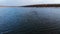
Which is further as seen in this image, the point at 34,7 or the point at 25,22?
the point at 34,7

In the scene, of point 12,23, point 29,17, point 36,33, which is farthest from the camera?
point 29,17

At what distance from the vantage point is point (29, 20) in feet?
2.90

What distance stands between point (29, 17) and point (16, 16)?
0.37ft

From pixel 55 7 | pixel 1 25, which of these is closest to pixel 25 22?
pixel 1 25

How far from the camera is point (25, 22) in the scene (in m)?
0.85

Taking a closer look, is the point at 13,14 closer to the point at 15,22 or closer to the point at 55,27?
the point at 15,22

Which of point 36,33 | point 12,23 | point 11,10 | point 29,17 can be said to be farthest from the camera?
point 11,10

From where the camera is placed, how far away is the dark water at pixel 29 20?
719 millimetres

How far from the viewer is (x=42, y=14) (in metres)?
1.00

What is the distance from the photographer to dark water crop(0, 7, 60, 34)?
72cm

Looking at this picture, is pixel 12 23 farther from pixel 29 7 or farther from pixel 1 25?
pixel 29 7

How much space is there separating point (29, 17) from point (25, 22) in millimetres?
108

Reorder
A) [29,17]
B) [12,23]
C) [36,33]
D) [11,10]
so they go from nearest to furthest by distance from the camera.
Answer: [36,33], [12,23], [29,17], [11,10]

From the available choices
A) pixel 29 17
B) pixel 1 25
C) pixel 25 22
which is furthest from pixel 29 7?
pixel 1 25
